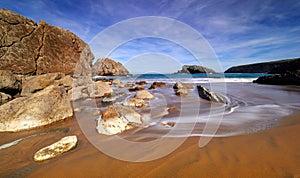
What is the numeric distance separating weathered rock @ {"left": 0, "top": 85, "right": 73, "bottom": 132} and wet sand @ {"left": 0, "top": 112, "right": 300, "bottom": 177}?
4.14ft

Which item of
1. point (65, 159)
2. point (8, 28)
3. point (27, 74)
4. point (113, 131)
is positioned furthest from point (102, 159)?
point (8, 28)

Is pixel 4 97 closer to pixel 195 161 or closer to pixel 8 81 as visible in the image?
pixel 8 81

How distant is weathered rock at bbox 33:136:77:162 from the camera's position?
2302 millimetres

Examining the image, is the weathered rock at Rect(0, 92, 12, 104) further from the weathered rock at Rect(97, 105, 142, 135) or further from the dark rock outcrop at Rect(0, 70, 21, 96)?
the weathered rock at Rect(97, 105, 142, 135)

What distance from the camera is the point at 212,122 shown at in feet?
11.9

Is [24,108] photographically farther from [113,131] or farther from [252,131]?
[252,131]

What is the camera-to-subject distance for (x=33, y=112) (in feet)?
13.1

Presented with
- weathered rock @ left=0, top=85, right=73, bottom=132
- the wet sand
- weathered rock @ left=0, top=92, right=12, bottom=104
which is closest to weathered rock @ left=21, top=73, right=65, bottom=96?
weathered rock @ left=0, top=92, right=12, bottom=104

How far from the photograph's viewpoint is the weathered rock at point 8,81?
7836mm

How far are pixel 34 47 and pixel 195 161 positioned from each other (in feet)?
39.4

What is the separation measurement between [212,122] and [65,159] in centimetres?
329

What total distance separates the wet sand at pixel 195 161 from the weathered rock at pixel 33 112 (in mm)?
1263

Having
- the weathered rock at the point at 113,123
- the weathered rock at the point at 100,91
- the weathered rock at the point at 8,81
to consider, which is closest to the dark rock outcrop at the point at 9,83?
the weathered rock at the point at 8,81

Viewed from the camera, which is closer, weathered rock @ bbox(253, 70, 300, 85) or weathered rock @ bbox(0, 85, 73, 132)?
weathered rock @ bbox(0, 85, 73, 132)
